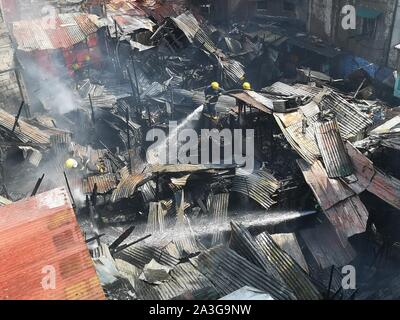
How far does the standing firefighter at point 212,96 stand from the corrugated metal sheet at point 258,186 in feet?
22.1

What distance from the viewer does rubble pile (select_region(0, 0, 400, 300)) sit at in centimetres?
1346

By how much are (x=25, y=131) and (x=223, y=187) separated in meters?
10.2

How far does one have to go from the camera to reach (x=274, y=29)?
116ft

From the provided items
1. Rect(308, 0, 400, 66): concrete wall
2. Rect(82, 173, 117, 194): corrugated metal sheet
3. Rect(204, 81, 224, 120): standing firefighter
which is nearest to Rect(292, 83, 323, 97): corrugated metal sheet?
Rect(204, 81, 224, 120): standing firefighter

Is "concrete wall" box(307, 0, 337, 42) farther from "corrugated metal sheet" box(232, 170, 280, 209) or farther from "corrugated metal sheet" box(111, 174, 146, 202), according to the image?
"corrugated metal sheet" box(111, 174, 146, 202)

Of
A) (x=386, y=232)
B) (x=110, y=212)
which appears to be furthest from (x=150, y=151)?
(x=386, y=232)

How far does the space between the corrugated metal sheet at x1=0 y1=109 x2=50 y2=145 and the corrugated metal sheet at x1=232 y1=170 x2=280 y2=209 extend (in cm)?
973

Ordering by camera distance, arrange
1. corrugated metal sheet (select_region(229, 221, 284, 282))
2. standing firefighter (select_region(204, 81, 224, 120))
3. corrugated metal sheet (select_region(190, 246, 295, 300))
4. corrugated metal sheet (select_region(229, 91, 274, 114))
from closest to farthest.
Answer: corrugated metal sheet (select_region(190, 246, 295, 300)), corrugated metal sheet (select_region(229, 221, 284, 282)), corrugated metal sheet (select_region(229, 91, 274, 114)), standing firefighter (select_region(204, 81, 224, 120))

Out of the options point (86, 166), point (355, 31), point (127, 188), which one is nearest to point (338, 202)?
point (127, 188)

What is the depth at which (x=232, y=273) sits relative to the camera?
1273cm

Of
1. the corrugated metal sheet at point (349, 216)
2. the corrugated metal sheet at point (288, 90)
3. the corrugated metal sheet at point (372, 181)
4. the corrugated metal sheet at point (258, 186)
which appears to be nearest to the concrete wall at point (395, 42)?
the corrugated metal sheet at point (288, 90)

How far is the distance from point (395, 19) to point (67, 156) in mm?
22005

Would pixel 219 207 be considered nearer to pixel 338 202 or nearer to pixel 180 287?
pixel 338 202

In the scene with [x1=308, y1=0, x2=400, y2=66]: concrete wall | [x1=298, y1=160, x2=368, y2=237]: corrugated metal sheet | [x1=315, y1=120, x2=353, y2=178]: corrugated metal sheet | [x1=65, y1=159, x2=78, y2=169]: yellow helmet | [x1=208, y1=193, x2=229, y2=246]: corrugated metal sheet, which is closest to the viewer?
[x1=298, y1=160, x2=368, y2=237]: corrugated metal sheet
